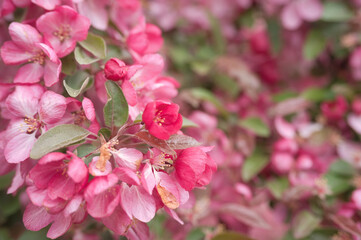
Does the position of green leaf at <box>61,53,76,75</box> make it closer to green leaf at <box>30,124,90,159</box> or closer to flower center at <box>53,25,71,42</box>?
flower center at <box>53,25,71,42</box>

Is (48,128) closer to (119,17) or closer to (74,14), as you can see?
(74,14)

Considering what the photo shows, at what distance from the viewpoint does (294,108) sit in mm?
1254

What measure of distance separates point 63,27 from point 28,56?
108 millimetres

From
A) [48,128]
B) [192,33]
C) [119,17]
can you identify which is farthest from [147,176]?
[192,33]

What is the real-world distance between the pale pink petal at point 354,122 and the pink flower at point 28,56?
3.33 ft

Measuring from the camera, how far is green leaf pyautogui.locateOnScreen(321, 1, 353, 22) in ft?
4.22

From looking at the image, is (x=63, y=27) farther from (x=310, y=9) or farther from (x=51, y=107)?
(x=310, y=9)

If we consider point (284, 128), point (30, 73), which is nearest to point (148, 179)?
point (30, 73)

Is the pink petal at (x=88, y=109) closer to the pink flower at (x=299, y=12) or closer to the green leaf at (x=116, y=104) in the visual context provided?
the green leaf at (x=116, y=104)

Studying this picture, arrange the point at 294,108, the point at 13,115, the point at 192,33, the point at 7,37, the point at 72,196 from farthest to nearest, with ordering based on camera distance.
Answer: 1. the point at 192,33
2. the point at 294,108
3. the point at 7,37
4. the point at 13,115
5. the point at 72,196

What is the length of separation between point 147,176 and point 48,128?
9.6 inches

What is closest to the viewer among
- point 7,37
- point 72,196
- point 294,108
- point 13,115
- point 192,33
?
point 72,196

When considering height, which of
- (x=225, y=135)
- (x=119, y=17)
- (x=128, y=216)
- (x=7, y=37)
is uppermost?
(x=119, y=17)

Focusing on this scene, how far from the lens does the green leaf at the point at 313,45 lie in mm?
1325
